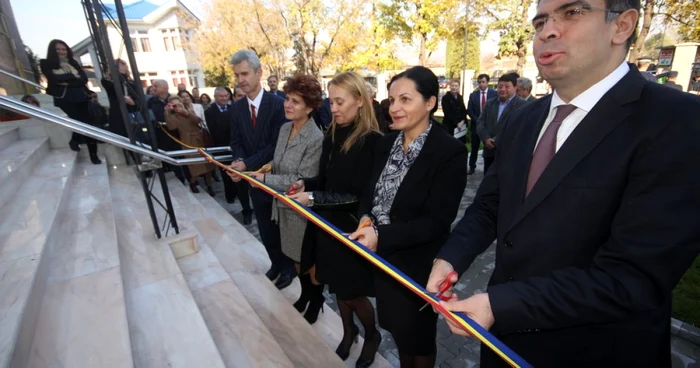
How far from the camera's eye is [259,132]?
335 centimetres

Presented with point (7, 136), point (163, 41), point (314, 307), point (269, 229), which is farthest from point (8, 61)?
point (163, 41)

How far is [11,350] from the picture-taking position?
1.43 meters

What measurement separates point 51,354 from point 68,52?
17.5ft

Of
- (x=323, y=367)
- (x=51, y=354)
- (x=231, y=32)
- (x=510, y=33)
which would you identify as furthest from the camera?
(x=231, y=32)

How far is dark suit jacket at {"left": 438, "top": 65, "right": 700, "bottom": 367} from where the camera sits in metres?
0.89

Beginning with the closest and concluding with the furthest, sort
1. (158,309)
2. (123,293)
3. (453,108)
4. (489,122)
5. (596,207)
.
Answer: (596,207) < (123,293) < (158,309) < (489,122) < (453,108)

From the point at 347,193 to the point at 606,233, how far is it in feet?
5.20

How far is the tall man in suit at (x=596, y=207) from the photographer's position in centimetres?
90

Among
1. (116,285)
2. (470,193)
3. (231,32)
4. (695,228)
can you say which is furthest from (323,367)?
(231,32)

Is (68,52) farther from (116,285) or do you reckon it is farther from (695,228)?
(695,228)

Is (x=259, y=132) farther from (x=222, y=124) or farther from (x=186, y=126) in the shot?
(x=186, y=126)

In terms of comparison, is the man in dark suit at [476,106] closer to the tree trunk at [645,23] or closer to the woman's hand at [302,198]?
the woman's hand at [302,198]

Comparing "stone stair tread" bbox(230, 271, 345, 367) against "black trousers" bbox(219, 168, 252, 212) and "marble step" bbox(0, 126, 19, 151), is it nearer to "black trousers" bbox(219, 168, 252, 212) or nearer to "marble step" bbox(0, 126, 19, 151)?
"black trousers" bbox(219, 168, 252, 212)

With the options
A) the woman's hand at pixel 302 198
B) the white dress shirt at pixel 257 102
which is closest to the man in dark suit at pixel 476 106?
the white dress shirt at pixel 257 102
